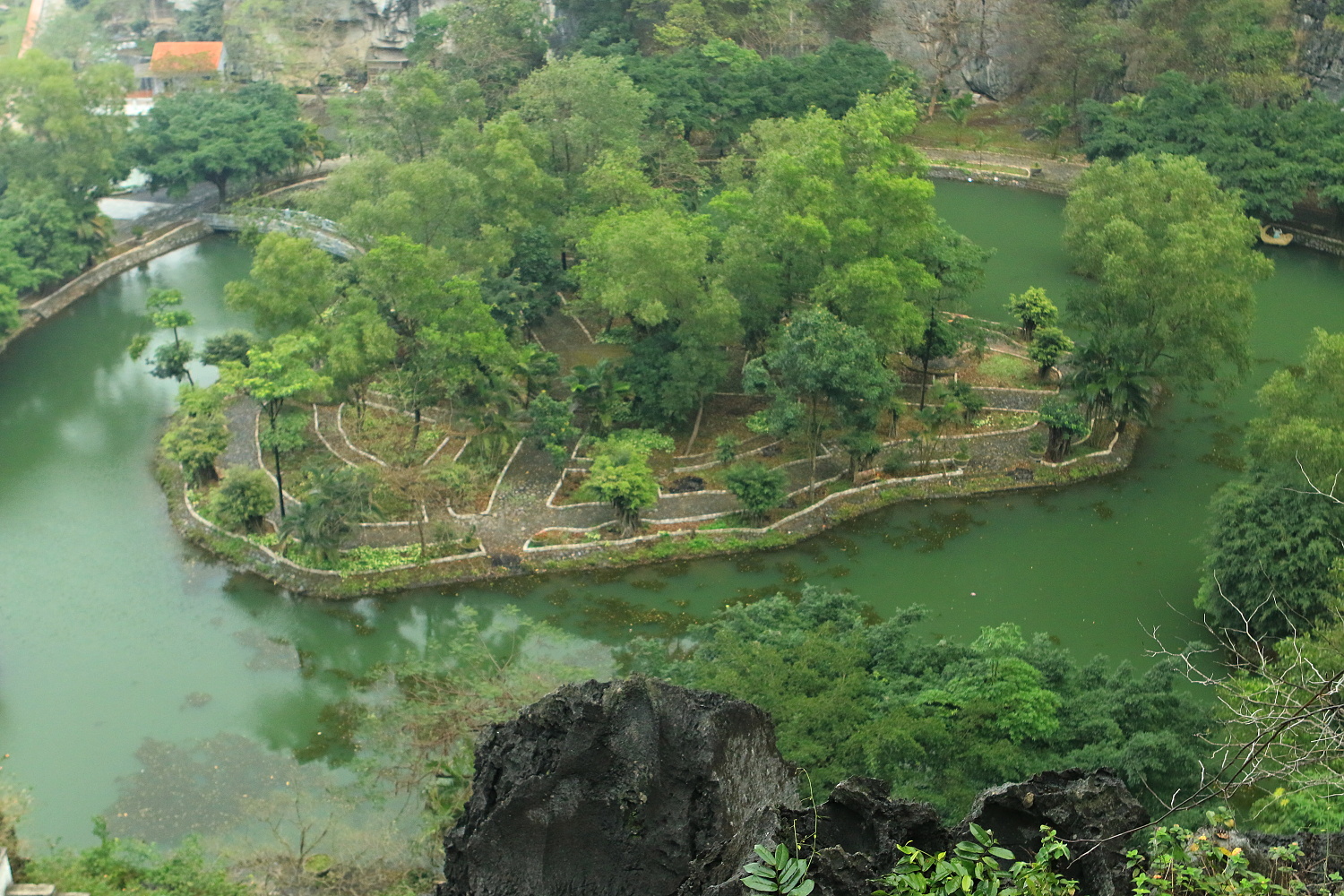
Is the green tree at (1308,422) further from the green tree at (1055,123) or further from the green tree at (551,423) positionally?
the green tree at (1055,123)

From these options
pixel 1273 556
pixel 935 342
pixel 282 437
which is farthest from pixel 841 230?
pixel 282 437

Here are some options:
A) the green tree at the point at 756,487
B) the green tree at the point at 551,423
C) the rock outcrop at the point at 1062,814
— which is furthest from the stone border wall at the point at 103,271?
the rock outcrop at the point at 1062,814

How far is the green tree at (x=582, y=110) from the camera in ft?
101

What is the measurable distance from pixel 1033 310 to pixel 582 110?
36.7 feet

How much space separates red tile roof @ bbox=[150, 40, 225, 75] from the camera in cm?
4322

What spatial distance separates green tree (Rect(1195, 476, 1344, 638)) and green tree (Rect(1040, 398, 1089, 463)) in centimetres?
455

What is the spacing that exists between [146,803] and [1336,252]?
102 feet

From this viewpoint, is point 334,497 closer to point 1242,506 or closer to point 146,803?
point 146,803

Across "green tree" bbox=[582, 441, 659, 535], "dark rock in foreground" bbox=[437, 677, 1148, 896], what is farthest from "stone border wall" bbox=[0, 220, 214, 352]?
"dark rock in foreground" bbox=[437, 677, 1148, 896]

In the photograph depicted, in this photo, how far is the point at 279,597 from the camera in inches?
864

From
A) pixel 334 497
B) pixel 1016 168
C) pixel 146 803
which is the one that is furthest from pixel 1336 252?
pixel 146 803

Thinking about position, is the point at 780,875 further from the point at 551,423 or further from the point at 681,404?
the point at 681,404

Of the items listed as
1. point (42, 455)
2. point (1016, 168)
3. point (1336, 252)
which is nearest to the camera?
point (42, 455)

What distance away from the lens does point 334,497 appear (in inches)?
847
